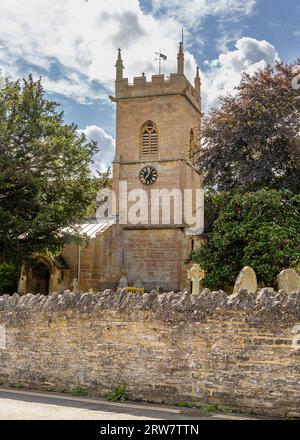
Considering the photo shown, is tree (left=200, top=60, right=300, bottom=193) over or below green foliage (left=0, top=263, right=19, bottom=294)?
over

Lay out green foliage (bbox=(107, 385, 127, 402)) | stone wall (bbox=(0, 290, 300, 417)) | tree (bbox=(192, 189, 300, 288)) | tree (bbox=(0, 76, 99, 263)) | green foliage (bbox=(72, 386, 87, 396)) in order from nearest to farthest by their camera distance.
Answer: stone wall (bbox=(0, 290, 300, 417)) → green foliage (bbox=(107, 385, 127, 402)) → green foliage (bbox=(72, 386, 87, 396)) → tree (bbox=(192, 189, 300, 288)) → tree (bbox=(0, 76, 99, 263))

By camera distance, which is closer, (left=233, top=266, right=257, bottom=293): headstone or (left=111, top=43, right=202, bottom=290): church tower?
(left=233, top=266, right=257, bottom=293): headstone

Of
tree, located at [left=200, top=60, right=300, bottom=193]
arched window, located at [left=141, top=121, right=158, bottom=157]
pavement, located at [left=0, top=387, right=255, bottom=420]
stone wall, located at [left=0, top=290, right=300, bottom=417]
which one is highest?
arched window, located at [left=141, top=121, right=158, bottom=157]

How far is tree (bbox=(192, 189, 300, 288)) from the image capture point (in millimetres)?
20719

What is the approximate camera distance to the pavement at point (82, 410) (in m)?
8.89

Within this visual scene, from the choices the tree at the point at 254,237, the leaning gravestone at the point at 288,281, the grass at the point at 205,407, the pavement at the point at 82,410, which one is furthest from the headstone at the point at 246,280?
the tree at the point at 254,237

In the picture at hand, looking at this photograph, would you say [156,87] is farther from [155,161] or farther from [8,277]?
[8,277]

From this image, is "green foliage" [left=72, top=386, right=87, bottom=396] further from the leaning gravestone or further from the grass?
the leaning gravestone

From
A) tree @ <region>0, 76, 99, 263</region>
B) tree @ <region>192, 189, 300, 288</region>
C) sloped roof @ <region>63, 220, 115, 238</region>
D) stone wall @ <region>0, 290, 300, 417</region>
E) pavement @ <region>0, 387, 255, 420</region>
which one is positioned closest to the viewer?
pavement @ <region>0, 387, 255, 420</region>

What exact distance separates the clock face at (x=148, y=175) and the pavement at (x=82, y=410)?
1012 inches

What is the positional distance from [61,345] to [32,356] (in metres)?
0.88

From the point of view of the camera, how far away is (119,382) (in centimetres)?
1062

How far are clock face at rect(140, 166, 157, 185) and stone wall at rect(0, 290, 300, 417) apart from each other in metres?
24.0

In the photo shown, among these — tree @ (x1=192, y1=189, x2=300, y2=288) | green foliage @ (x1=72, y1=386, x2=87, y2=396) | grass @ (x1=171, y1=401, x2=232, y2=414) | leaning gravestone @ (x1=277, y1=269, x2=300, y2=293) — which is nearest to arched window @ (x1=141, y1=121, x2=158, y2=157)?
tree @ (x1=192, y1=189, x2=300, y2=288)
